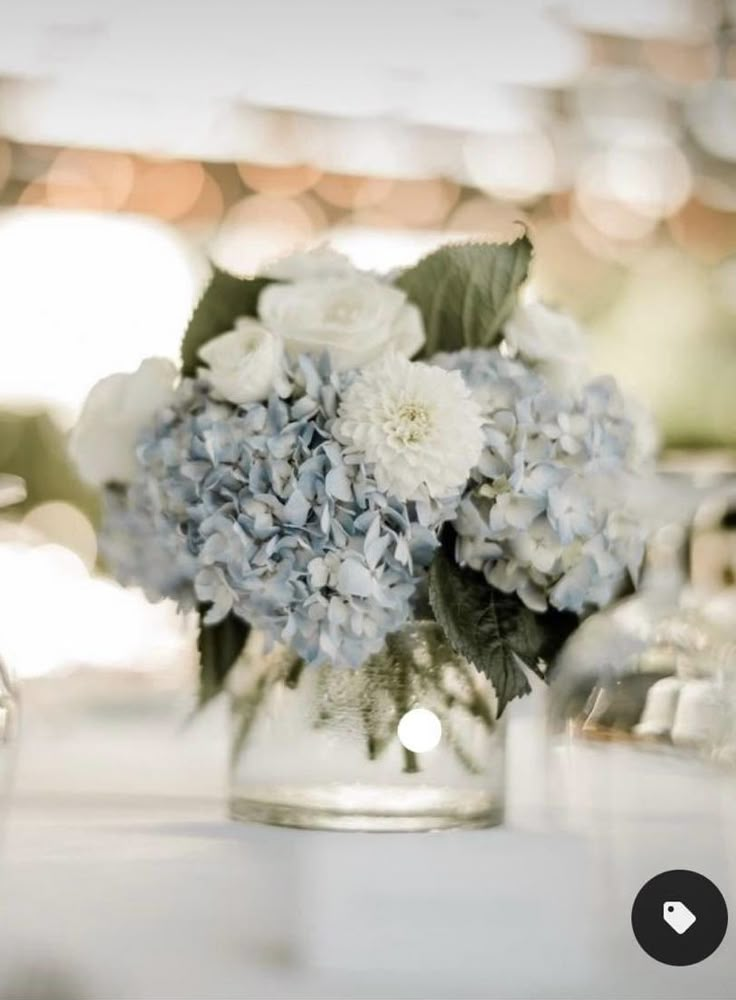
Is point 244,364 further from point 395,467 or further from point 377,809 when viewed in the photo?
point 377,809

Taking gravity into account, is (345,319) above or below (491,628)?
above

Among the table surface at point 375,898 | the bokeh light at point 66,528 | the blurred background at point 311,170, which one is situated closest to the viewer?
the table surface at point 375,898

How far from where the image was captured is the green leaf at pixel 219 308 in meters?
0.63

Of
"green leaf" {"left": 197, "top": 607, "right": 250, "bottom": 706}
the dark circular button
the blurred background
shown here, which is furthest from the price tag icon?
the blurred background

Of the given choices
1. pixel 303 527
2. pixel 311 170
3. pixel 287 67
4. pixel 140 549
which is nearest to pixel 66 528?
pixel 311 170

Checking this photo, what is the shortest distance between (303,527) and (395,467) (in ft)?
0.15

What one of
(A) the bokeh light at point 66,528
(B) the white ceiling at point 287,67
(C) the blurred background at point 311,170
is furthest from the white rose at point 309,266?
(A) the bokeh light at point 66,528

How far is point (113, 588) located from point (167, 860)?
1405 mm

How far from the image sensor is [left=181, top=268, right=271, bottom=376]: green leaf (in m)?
0.63

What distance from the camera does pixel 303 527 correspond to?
547 millimetres

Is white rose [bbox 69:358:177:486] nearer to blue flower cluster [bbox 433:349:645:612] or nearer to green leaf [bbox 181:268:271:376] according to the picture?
green leaf [bbox 181:268:271:376]

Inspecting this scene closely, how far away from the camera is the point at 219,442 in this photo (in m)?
0.56

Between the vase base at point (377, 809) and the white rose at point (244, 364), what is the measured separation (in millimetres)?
174

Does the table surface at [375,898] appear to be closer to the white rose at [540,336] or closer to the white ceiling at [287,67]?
the white rose at [540,336]
